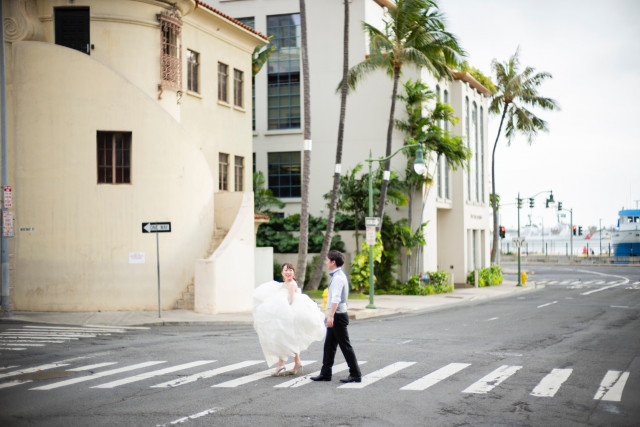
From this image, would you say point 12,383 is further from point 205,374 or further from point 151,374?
point 205,374

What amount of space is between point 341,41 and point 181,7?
1513 cm

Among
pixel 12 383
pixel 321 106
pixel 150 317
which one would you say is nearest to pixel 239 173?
pixel 321 106

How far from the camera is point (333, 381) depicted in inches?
424

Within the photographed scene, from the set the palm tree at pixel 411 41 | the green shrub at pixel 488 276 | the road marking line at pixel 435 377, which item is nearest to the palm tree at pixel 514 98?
the green shrub at pixel 488 276

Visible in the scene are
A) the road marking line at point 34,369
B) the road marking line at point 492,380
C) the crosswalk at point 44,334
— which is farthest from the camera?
the crosswalk at point 44,334

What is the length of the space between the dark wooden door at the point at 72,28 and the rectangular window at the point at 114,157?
315 cm

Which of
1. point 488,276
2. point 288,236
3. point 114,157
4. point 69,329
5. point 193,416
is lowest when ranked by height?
point 488,276

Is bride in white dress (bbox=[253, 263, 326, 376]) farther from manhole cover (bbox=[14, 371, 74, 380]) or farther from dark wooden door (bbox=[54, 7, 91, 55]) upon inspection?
dark wooden door (bbox=[54, 7, 91, 55])

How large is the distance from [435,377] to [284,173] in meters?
29.4

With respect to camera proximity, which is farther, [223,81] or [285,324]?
[223,81]

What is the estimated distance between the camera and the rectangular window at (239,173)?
31.3 meters

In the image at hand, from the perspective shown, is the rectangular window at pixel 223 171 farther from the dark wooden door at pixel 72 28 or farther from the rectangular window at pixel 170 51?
the dark wooden door at pixel 72 28

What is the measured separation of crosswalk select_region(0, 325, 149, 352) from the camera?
51.0 ft

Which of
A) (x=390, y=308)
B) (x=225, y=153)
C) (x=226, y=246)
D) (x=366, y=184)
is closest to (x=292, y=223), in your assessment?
(x=366, y=184)
